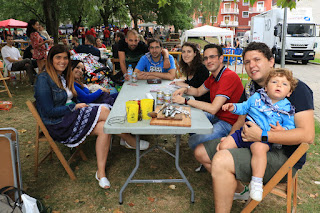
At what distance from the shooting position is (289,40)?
47.2ft

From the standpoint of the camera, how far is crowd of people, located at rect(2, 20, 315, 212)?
190 centimetres

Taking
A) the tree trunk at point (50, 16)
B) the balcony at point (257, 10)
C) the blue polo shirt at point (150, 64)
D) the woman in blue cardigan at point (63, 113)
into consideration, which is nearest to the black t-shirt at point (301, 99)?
the woman in blue cardigan at point (63, 113)

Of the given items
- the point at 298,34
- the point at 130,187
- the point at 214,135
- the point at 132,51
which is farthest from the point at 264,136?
the point at 298,34

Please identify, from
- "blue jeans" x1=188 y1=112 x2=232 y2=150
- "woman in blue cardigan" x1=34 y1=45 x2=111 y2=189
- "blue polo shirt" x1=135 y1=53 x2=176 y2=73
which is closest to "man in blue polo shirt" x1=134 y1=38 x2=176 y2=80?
"blue polo shirt" x1=135 y1=53 x2=176 y2=73

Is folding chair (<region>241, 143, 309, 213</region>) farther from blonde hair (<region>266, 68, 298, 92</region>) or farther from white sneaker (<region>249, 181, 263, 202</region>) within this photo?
blonde hair (<region>266, 68, 298, 92</region>)

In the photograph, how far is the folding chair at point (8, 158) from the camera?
2117 mm

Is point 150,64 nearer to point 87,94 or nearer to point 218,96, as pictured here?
point 87,94

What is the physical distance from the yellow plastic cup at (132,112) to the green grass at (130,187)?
1.00 m

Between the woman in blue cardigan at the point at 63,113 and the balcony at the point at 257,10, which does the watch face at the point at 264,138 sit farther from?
the balcony at the point at 257,10

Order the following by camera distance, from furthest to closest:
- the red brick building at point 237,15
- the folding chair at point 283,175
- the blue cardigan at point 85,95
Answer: the red brick building at point 237,15 < the blue cardigan at point 85,95 < the folding chair at point 283,175

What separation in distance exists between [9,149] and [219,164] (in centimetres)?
177

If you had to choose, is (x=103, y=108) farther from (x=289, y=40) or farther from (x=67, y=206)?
(x=289, y=40)

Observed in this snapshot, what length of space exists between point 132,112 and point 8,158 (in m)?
1.15

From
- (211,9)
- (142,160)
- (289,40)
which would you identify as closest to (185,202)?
(142,160)
